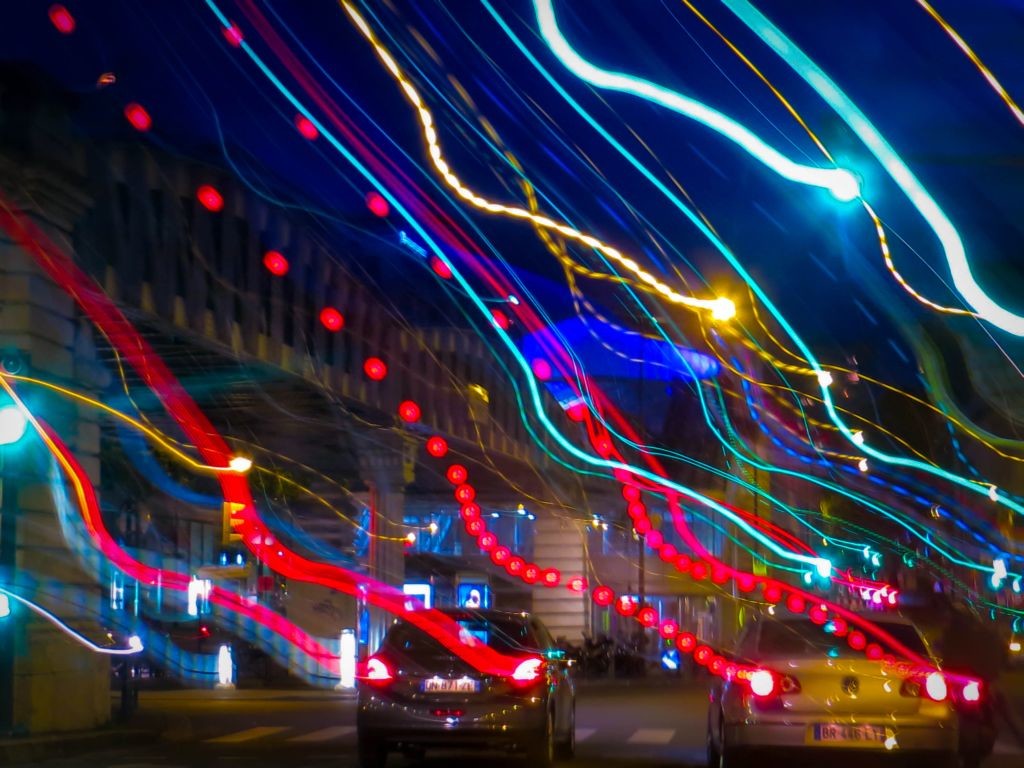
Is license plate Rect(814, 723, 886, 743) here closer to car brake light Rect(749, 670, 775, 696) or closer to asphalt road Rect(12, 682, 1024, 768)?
car brake light Rect(749, 670, 775, 696)

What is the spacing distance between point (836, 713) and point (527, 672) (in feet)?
10.2

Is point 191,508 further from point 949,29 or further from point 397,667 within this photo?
point 949,29

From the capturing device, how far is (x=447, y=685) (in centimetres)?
1526

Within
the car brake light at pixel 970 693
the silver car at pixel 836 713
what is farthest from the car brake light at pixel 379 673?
the car brake light at pixel 970 693

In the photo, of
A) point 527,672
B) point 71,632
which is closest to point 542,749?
point 527,672

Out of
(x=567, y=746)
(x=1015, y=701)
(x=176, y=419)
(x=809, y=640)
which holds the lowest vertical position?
(x=1015, y=701)

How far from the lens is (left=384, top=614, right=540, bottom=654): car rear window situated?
15664 millimetres

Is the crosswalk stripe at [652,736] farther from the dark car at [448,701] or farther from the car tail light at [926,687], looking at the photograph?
the car tail light at [926,687]

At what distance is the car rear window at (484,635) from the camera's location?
15.7 metres

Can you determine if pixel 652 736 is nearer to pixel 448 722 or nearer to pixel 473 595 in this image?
pixel 448 722

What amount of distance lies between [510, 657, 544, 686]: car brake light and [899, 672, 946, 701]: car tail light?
350 cm

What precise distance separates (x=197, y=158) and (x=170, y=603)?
1516 inches

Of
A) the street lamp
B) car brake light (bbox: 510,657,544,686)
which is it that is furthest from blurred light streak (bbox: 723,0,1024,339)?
the street lamp

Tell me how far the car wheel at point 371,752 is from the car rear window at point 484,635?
0.87m
